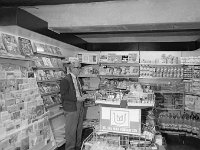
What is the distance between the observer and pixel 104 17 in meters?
3.90

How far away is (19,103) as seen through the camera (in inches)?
149

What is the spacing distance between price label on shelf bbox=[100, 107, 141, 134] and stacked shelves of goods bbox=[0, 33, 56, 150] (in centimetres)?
185

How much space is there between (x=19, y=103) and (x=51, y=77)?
1.48 meters

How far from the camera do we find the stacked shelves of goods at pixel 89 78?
652 centimetres

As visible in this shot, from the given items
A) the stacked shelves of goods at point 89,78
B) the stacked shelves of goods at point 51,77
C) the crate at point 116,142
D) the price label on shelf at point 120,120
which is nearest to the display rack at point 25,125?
the stacked shelves of goods at point 51,77

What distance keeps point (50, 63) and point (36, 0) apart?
2.18m

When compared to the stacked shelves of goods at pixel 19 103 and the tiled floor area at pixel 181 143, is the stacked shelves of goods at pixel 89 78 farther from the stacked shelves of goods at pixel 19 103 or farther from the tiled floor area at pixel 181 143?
the stacked shelves of goods at pixel 19 103

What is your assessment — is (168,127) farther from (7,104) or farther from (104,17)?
(7,104)

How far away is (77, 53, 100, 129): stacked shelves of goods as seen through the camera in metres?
6.52

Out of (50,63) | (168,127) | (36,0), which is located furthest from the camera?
(168,127)

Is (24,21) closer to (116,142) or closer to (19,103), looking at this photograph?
(19,103)

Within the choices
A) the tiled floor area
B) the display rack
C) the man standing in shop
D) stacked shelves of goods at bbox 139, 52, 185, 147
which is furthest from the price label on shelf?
stacked shelves of goods at bbox 139, 52, 185, 147

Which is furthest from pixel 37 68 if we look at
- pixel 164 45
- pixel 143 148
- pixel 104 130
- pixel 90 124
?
pixel 164 45

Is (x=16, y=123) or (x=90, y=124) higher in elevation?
(x=16, y=123)
